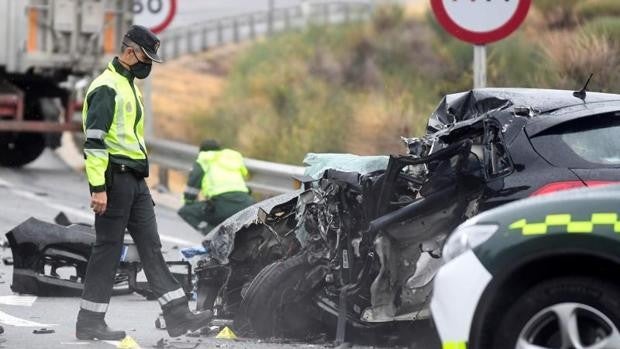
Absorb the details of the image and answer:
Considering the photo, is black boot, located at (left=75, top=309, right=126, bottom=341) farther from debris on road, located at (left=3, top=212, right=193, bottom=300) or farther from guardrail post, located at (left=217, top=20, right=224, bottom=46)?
guardrail post, located at (left=217, top=20, right=224, bottom=46)

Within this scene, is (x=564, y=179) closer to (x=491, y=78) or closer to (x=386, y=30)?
(x=491, y=78)

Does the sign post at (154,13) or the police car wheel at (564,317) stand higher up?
the police car wheel at (564,317)

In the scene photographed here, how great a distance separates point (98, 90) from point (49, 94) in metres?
12.5

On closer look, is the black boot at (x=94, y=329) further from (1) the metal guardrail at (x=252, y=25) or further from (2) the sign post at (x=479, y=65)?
(1) the metal guardrail at (x=252, y=25)

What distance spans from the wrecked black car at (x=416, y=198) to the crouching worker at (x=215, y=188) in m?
4.14

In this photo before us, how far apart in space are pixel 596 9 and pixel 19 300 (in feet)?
44.3

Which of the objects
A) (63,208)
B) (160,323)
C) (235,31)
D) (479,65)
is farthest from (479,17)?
(235,31)

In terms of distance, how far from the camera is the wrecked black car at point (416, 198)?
23.7 ft

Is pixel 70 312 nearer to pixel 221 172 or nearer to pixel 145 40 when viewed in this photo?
pixel 145 40

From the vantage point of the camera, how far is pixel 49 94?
20.5 m

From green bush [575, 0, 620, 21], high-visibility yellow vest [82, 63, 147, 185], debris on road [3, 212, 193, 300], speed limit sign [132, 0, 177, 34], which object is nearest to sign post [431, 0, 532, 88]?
debris on road [3, 212, 193, 300]

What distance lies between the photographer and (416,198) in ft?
25.1

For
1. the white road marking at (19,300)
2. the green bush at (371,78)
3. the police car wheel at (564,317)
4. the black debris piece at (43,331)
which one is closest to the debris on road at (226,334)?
the black debris piece at (43,331)

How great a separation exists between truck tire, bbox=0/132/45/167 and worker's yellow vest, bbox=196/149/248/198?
7986mm
